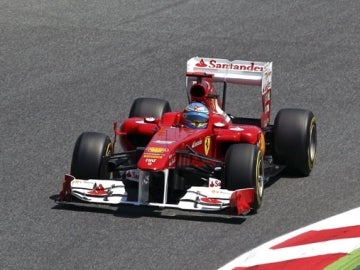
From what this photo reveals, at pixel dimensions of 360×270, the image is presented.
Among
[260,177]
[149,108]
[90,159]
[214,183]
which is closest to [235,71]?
[149,108]

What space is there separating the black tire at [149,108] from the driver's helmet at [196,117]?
3.20 ft

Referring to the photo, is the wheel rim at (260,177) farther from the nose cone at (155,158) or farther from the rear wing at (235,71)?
the rear wing at (235,71)

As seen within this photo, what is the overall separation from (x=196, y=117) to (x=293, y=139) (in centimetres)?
118

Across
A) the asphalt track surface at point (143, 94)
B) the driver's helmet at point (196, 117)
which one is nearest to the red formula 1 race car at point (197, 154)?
the driver's helmet at point (196, 117)

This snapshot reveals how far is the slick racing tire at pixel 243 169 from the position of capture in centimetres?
1317

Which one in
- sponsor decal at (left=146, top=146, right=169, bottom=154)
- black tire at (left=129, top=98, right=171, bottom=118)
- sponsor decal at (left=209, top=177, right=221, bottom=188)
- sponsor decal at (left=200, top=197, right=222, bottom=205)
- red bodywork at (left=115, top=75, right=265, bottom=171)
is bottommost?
sponsor decal at (left=200, top=197, right=222, bottom=205)

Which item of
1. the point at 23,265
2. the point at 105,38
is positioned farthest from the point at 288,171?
the point at 105,38

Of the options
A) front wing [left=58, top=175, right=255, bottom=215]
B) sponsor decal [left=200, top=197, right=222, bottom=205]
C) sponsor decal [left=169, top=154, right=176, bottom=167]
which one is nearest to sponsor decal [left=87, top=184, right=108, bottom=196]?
front wing [left=58, top=175, right=255, bottom=215]

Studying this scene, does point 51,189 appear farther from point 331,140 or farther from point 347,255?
point 347,255

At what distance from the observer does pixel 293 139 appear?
567 inches

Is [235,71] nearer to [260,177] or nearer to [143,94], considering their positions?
[260,177]

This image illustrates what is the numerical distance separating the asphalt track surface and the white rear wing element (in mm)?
1213

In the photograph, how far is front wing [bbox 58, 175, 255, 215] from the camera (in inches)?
513

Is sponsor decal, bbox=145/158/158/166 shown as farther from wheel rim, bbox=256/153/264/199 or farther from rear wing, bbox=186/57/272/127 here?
rear wing, bbox=186/57/272/127
